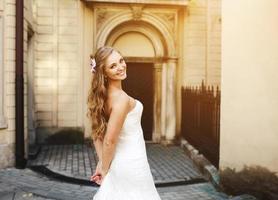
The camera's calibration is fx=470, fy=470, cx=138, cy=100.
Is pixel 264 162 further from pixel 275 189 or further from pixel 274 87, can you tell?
pixel 274 87

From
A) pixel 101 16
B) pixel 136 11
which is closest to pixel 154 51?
pixel 136 11

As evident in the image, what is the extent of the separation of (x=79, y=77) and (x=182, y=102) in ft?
10.3

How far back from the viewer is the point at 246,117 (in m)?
7.40

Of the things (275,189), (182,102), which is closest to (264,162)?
(275,189)

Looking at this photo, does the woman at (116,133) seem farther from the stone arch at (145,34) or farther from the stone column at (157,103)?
the stone column at (157,103)

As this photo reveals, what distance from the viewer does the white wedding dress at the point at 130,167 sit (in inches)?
140

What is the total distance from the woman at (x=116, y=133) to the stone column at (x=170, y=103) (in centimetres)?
1041

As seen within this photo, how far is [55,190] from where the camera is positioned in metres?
8.16

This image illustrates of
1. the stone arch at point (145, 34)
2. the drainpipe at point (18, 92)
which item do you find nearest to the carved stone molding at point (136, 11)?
the stone arch at point (145, 34)

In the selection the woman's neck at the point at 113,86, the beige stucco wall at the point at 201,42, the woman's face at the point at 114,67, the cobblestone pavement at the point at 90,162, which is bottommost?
the cobblestone pavement at the point at 90,162

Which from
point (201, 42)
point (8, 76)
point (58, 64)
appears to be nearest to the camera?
point (8, 76)

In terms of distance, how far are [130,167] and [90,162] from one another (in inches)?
285

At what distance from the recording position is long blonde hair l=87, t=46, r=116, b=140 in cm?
347

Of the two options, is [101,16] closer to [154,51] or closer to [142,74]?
[154,51]
